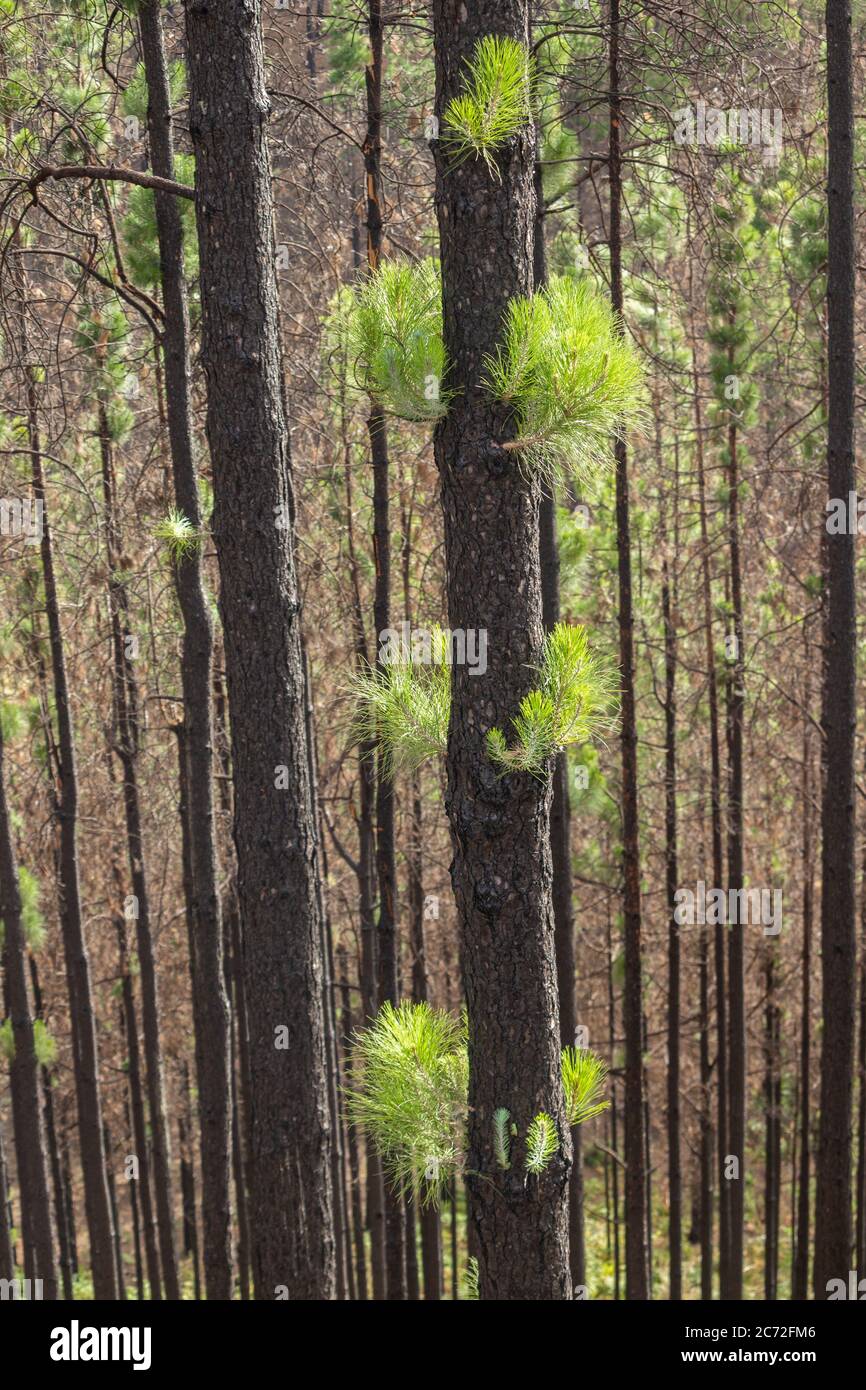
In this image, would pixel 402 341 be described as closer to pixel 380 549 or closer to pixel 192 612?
pixel 192 612

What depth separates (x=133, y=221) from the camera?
25.1 ft

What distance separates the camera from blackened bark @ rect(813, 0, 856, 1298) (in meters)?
6.75

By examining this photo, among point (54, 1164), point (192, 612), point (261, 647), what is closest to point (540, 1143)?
point (261, 647)

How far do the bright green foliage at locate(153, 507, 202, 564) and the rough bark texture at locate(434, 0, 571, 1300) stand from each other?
1.53 metres

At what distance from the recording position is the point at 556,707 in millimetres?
3551

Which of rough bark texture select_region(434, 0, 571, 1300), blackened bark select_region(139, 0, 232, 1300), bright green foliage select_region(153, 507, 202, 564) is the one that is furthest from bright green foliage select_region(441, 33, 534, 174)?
blackened bark select_region(139, 0, 232, 1300)

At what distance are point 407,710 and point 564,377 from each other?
110 cm

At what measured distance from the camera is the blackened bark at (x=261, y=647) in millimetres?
4789

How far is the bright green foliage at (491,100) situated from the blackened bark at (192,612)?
3.49 metres

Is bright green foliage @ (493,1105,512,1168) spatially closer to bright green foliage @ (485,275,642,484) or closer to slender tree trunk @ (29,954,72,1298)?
bright green foliage @ (485,275,642,484)

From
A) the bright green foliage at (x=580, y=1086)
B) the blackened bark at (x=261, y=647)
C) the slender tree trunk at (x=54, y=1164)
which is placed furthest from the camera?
the slender tree trunk at (x=54, y=1164)

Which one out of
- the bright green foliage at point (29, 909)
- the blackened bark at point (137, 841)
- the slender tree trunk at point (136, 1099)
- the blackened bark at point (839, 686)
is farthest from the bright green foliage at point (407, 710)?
the slender tree trunk at point (136, 1099)

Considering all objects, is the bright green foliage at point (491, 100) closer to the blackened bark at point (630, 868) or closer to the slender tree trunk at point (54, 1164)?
the blackened bark at point (630, 868)
